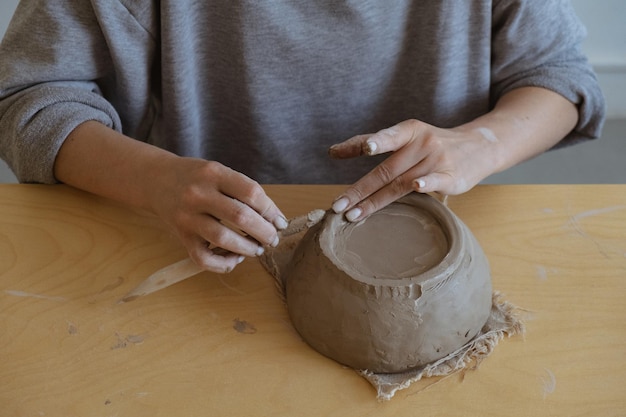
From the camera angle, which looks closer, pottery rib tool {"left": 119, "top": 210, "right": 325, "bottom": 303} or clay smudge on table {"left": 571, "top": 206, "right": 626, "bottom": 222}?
pottery rib tool {"left": 119, "top": 210, "right": 325, "bottom": 303}

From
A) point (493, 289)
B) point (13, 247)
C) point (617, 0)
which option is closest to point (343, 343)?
point (493, 289)

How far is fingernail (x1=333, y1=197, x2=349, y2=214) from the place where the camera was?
73 cm

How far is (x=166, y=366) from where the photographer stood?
0.70 meters

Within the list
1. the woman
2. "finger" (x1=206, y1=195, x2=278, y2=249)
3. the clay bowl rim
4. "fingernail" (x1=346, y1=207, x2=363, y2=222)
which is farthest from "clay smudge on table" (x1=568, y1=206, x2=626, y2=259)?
"finger" (x1=206, y1=195, x2=278, y2=249)

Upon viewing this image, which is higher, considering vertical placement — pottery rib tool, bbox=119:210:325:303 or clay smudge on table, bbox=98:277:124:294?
pottery rib tool, bbox=119:210:325:303

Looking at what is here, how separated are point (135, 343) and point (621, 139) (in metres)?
1.81

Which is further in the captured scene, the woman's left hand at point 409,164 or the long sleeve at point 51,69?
the long sleeve at point 51,69

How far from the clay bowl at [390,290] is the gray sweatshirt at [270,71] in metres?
0.35

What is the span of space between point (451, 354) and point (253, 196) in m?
0.29

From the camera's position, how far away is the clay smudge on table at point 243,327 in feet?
2.40

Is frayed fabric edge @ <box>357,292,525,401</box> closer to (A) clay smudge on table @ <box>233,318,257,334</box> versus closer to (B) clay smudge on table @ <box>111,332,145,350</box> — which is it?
(A) clay smudge on table @ <box>233,318,257,334</box>

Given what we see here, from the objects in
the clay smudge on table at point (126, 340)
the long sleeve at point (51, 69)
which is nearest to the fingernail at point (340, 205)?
the clay smudge on table at point (126, 340)

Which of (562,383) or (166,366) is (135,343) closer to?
(166,366)

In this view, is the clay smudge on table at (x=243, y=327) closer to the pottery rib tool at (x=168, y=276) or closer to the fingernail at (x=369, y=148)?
the pottery rib tool at (x=168, y=276)
